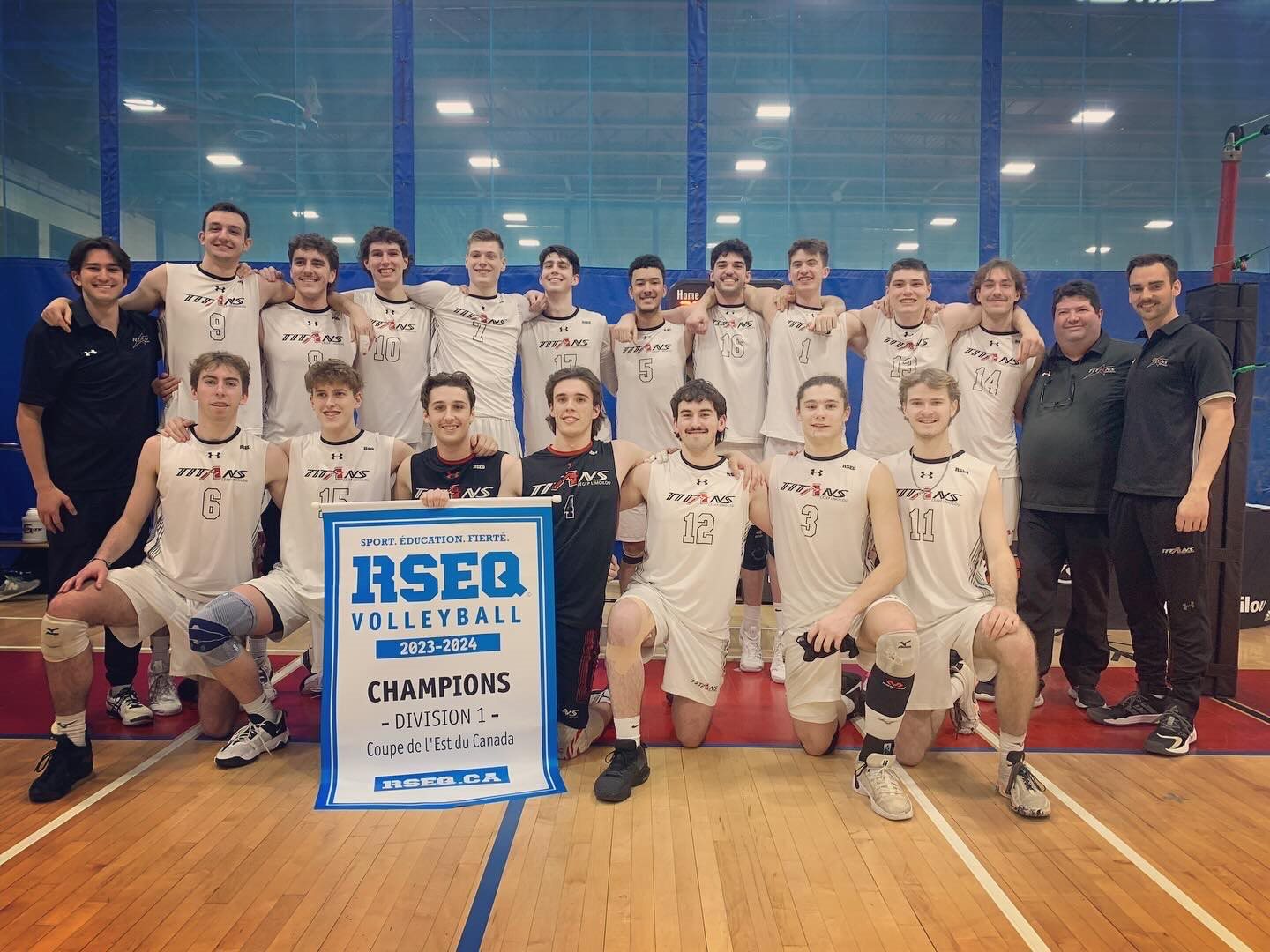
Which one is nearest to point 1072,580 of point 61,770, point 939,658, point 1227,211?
point 939,658

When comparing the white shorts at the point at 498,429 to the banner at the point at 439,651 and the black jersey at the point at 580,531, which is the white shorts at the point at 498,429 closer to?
the black jersey at the point at 580,531

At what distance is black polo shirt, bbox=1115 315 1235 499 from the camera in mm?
3814

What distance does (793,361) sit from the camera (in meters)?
4.86

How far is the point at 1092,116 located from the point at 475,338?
634 centimetres

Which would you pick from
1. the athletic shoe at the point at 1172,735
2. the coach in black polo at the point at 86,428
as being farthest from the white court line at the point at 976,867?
the coach in black polo at the point at 86,428

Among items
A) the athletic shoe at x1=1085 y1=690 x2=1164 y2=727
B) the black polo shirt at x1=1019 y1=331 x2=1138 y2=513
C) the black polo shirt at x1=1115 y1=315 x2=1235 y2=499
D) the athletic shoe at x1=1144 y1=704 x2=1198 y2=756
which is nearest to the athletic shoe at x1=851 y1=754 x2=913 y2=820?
the athletic shoe at x1=1144 y1=704 x2=1198 y2=756

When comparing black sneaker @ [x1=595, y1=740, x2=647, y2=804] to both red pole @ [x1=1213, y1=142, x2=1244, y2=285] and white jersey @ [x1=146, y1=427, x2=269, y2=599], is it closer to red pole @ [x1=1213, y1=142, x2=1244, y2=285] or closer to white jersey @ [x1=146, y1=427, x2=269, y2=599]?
white jersey @ [x1=146, y1=427, x2=269, y2=599]

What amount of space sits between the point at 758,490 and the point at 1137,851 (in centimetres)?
Answer: 193

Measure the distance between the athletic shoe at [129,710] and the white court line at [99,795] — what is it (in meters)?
0.25

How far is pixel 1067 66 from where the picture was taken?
7.49 metres

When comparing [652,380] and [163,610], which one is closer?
[163,610]

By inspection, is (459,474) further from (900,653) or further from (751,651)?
(751,651)

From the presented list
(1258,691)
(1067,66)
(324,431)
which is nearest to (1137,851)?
(1258,691)

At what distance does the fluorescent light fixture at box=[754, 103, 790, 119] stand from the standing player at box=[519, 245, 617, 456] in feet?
11.5
